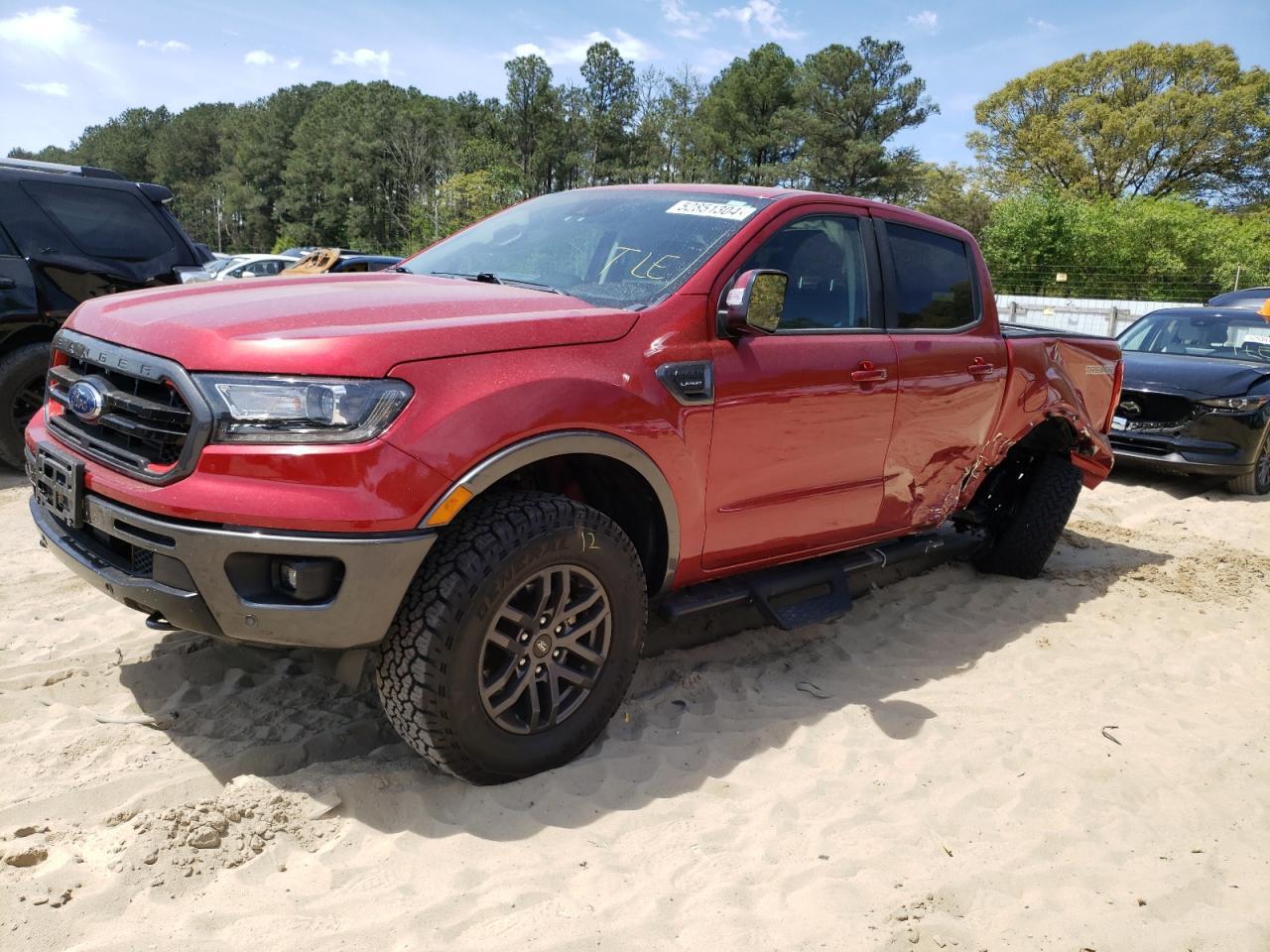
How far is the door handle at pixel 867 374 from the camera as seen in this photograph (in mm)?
3553

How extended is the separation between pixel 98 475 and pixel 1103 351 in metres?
5.00

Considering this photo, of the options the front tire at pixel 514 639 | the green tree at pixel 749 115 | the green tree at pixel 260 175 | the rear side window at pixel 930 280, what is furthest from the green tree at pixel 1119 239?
the green tree at pixel 260 175

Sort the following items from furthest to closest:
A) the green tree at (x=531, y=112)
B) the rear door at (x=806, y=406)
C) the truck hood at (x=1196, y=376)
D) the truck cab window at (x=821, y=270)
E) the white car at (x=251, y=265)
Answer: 1. the green tree at (x=531, y=112)
2. the white car at (x=251, y=265)
3. the truck hood at (x=1196, y=376)
4. the truck cab window at (x=821, y=270)
5. the rear door at (x=806, y=406)

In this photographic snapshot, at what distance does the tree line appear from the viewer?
3566 cm

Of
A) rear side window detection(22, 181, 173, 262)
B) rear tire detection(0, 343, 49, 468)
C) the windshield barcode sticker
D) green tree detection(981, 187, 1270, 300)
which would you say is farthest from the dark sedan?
green tree detection(981, 187, 1270, 300)

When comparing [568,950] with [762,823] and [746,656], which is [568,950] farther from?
[746,656]

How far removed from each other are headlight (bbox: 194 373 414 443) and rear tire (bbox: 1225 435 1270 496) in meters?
8.06

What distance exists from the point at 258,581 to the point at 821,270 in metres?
2.41

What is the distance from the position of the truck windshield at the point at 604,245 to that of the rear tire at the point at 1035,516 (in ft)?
8.76

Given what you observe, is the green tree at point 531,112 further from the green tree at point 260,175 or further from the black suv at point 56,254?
the black suv at point 56,254

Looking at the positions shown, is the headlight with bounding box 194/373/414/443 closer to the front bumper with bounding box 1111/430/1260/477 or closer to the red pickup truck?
the red pickup truck

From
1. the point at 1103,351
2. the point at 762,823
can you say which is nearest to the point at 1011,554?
the point at 1103,351

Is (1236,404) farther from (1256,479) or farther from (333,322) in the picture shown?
(333,322)

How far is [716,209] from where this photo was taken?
136 inches
